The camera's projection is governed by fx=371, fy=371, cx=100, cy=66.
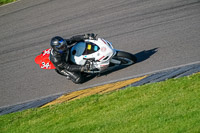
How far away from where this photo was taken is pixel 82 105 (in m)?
8.52

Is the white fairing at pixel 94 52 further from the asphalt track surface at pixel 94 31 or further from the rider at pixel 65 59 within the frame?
the asphalt track surface at pixel 94 31

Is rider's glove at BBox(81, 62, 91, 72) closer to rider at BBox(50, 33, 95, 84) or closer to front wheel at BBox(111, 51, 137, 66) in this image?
rider at BBox(50, 33, 95, 84)

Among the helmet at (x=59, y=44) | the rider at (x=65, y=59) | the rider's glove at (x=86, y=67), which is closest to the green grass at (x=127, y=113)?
the rider's glove at (x=86, y=67)

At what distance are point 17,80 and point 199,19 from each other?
20.1ft

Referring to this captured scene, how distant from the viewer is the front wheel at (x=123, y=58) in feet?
32.9

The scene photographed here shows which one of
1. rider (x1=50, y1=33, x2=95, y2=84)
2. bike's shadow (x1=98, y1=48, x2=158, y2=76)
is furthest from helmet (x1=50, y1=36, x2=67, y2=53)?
bike's shadow (x1=98, y1=48, x2=158, y2=76)

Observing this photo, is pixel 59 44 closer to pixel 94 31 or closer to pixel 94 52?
pixel 94 52

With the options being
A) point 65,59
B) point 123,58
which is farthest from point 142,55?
point 65,59

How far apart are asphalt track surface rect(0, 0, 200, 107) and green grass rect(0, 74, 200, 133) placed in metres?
1.51

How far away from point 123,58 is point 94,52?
0.82 m

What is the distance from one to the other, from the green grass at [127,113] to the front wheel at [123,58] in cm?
163

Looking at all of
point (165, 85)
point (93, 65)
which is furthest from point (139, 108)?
point (93, 65)

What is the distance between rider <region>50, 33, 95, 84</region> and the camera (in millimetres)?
9602

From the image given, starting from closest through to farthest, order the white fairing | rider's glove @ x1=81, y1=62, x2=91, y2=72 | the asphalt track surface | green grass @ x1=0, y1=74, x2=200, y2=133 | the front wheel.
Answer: green grass @ x1=0, y1=74, x2=200, y2=133 < rider's glove @ x1=81, y1=62, x2=91, y2=72 < the white fairing < the front wheel < the asphalt track surface
